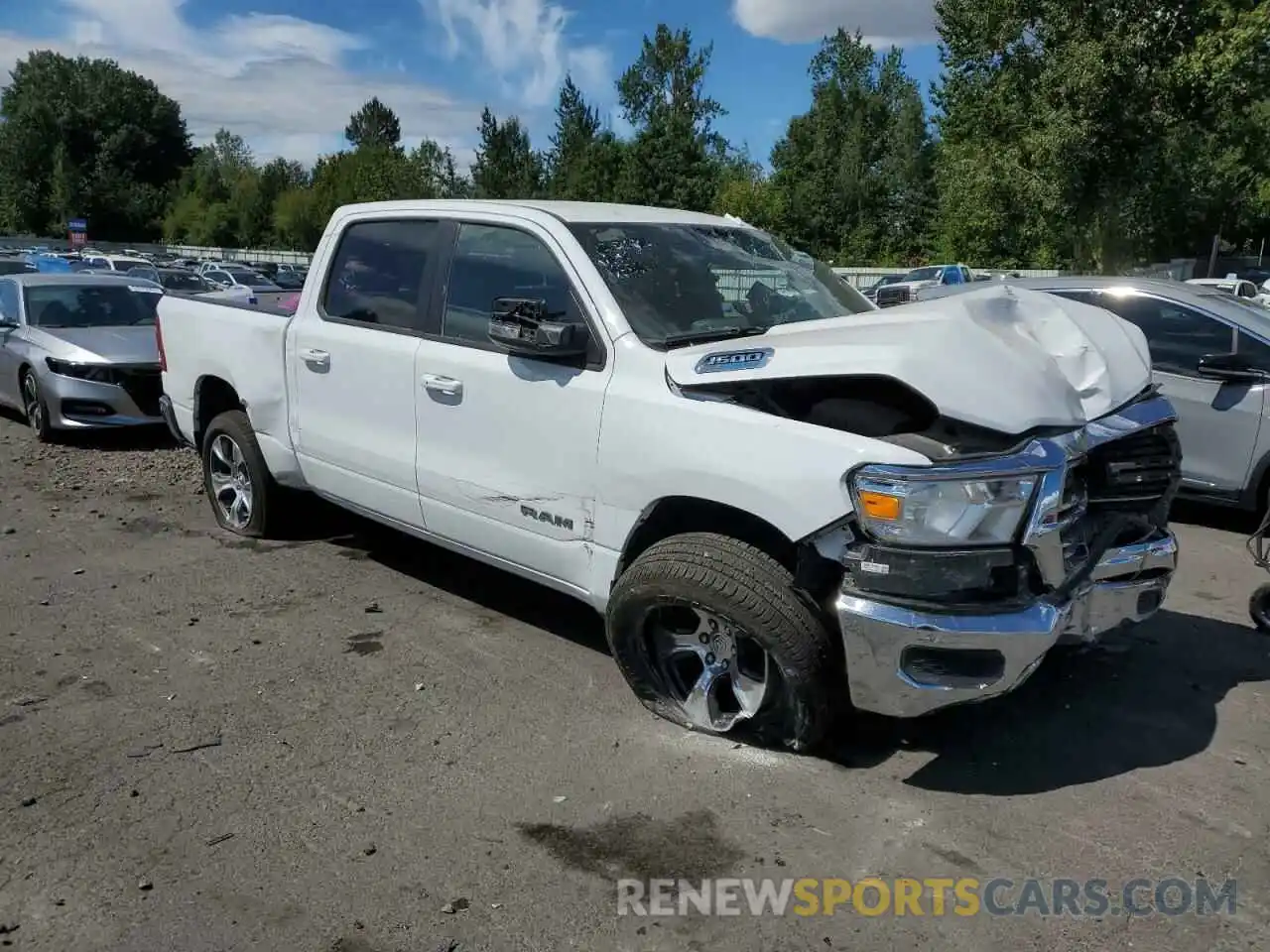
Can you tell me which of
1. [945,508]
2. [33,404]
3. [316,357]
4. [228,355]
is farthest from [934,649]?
[33,404]

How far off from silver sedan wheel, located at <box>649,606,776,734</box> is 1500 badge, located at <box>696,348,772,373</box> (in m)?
0.85

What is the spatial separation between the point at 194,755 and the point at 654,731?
1.69m

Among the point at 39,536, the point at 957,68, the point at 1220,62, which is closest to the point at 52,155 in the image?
the point at 957,68

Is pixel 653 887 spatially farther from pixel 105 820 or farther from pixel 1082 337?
pixel 1082 337

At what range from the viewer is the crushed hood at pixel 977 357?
11.0 ft

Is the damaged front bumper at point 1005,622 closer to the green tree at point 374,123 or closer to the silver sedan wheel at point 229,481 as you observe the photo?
the silver sedan wheel at point 229,481

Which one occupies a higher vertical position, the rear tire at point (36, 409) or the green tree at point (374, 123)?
the green tree at point (374, 123)

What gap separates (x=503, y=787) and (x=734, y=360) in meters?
1.68

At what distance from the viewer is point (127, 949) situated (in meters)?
2.79

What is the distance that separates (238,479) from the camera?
6.57m

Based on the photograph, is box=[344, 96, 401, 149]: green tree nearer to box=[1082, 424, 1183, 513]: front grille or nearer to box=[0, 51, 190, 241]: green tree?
box=[0, 51, 190, 241]: green tree

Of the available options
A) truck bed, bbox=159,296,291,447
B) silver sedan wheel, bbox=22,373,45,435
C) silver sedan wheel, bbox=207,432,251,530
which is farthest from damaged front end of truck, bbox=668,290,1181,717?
silver sedan wheel, bbox=22,373,45,435

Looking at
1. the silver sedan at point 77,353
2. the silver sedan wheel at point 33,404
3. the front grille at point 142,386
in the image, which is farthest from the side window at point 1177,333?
the silver sedan wheel at point 33,404

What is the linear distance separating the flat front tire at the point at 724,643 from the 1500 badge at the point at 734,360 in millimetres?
600
